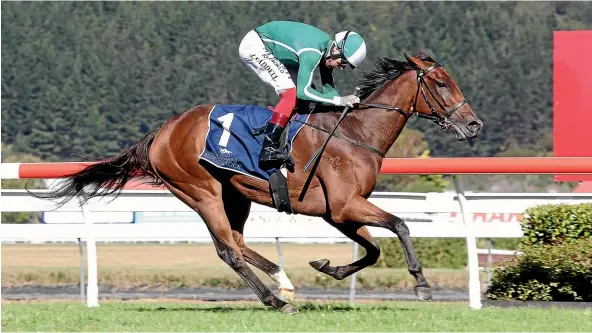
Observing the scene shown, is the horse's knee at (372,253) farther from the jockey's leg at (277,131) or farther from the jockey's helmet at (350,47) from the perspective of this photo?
the jockey's helmet at (350,47)

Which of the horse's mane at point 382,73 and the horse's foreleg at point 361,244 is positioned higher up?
the horse's mane at point 382,73

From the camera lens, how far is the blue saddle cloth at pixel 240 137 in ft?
22.1

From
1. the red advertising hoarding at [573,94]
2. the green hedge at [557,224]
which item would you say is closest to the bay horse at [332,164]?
the green hedge at [557,224]

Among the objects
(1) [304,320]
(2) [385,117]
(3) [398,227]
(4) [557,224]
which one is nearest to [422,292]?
(3) [398,227]

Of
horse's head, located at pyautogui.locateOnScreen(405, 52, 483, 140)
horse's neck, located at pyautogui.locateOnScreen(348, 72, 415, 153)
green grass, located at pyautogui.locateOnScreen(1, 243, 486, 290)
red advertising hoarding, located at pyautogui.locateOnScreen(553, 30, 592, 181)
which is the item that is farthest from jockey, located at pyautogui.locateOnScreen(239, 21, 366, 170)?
green grass, located at pyautogui.locateOnScreen(1, 243, 486, 290)

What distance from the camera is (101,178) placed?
7.43 metres

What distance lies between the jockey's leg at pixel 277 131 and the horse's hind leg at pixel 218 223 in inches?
18.9

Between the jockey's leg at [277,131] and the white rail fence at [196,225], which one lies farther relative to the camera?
the white rail fence at [196,225]

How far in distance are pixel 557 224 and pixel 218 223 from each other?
2380mm

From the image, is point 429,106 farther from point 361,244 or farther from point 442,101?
point 361,244

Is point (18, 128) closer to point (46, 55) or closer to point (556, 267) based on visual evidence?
point (46, 55)

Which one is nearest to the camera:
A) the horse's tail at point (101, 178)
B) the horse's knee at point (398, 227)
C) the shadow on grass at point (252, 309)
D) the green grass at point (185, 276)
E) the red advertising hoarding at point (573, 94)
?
the horse's knee at point (398, 227)

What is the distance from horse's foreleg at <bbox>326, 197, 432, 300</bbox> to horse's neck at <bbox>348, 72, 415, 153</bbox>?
0.43 metres

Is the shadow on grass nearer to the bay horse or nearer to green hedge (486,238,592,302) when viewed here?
the bay horse
